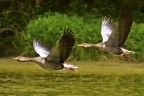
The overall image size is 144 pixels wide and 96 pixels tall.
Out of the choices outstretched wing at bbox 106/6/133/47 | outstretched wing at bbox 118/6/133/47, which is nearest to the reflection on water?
outstretched wing at bbox 106/6/133/47

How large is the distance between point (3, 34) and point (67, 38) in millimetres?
14866

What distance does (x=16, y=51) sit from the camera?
85.3 feet

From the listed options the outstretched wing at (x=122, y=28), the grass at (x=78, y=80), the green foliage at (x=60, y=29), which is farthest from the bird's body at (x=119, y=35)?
the green foliage at (x=60, y=29)

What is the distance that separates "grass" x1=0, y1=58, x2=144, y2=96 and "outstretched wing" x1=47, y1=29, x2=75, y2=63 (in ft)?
3.65

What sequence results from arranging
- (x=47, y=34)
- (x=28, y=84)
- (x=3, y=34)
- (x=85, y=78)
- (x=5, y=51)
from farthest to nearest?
1. (x=3, y=34)
2. (x=5, y=51)
3. (x=47, y=34)
4. (x=85, y=78)
5. (x=28, y=84)

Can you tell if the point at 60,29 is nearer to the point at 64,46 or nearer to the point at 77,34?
the point at 77,34

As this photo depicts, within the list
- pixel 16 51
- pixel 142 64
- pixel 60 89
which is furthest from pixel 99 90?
pixel 16 51

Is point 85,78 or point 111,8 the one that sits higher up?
point 111,8

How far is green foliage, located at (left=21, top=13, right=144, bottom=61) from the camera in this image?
78.5ft

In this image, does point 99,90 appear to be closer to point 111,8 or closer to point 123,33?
point 123,33

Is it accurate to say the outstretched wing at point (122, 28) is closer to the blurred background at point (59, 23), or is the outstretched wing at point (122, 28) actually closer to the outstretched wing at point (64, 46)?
the outstretched wing at point (64, 46)

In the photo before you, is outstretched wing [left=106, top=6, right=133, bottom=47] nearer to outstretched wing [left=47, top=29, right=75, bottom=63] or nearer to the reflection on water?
the reflection on water

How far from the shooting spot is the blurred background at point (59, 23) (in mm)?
24172

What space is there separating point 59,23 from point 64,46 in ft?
38.0
